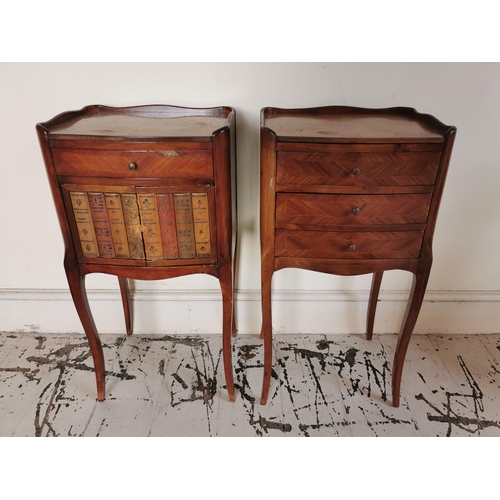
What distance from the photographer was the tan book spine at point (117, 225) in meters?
1.20

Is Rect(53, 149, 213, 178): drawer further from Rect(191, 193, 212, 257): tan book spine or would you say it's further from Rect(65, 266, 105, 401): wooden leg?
Rect(65, 266, 105, 401): wooden leg

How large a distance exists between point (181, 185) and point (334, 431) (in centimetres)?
100

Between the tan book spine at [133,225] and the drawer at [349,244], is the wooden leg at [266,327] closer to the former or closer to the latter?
the drawer at [349,244]

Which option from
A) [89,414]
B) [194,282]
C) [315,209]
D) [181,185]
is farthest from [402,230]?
[89,414]

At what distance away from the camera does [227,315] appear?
4.63ft

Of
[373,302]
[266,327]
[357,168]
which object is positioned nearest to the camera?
[357,168]

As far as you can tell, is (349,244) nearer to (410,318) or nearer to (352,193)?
(352,193)

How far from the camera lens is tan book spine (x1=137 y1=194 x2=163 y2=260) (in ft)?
3.94

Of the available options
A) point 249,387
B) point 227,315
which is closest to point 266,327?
point 227,315

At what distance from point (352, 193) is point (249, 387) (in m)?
0.89

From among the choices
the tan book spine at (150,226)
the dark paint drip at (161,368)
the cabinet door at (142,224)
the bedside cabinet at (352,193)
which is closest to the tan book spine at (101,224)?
the cabinet door at (142,224)

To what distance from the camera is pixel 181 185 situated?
119cm

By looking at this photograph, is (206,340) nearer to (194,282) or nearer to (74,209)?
(194,282)

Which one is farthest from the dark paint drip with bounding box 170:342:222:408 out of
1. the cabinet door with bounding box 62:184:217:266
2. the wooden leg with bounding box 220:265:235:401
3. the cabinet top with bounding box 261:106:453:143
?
the cabinet top with bounding box 261:106:453:143
